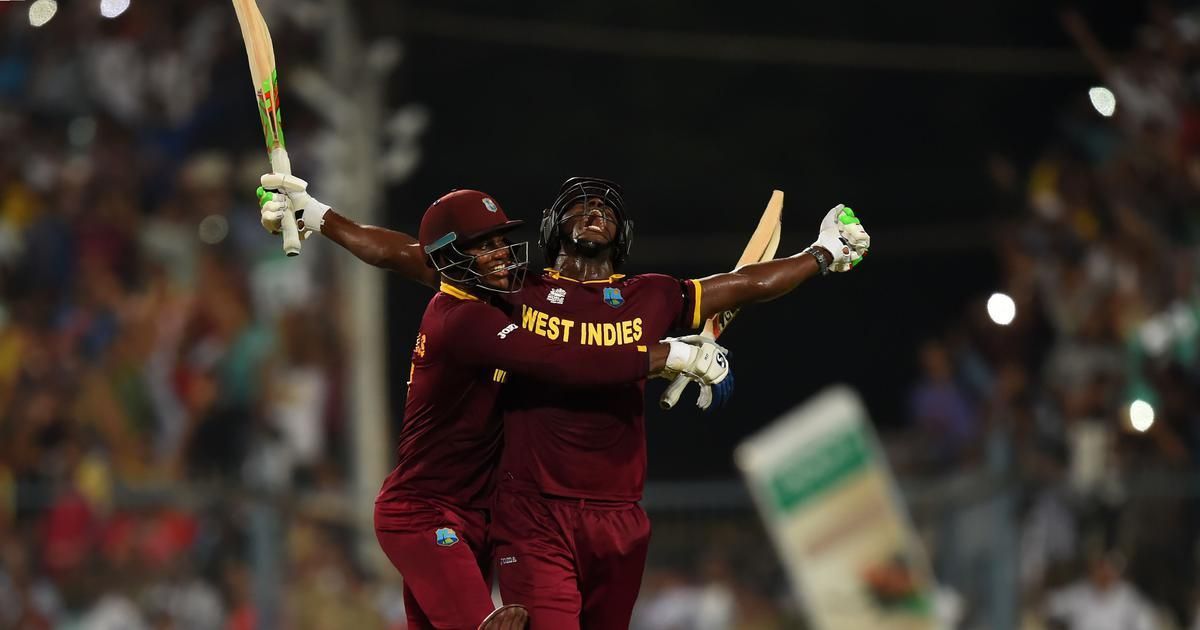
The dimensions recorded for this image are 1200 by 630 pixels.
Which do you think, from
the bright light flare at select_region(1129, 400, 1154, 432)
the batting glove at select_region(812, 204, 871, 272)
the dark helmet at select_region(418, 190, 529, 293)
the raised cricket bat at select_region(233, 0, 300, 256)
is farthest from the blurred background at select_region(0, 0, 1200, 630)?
the dark helmet at select_region(418, 190, 529, 293)

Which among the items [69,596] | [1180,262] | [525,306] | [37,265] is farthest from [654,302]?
[37,265]

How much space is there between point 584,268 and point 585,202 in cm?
26

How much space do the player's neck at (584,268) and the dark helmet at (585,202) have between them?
0.06m

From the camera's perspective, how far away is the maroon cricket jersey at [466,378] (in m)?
A: 6.49

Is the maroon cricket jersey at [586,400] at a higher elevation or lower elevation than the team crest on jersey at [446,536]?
higher

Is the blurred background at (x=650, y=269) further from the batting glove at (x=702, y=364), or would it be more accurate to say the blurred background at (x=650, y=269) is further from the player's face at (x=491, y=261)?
the player's face at (x=491, y=261)

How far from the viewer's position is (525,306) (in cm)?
664

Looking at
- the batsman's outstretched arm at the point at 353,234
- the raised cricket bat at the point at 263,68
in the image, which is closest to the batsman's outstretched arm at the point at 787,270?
the batsman's outstretched arm at the point at 353,234

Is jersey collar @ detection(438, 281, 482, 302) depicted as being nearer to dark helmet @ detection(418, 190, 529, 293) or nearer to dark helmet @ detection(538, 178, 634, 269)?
dark helmet @ detection(418, 190, 529, 293)

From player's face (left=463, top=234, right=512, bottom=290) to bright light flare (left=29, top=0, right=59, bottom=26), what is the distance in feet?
31.5

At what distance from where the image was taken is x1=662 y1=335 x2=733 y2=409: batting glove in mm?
6715

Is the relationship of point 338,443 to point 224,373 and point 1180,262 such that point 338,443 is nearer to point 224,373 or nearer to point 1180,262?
point 224,373

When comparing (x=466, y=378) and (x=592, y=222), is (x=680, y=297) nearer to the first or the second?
(x=592, y=222)

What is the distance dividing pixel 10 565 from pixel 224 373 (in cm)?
213
